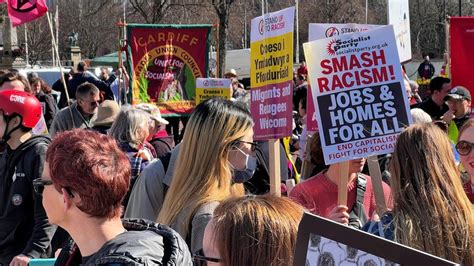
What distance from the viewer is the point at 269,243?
2.50 m

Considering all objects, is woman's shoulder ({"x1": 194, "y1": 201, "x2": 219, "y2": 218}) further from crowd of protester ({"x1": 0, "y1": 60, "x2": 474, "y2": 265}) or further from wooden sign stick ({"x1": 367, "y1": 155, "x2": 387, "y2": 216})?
wooden sign stick ({"x1": 367, "y1": 155, "x2": 387, "y2": 216})

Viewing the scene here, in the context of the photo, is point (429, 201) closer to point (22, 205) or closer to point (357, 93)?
point (357, 93)

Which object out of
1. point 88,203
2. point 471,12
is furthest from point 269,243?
point 471,12

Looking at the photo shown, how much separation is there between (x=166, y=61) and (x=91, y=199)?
876cm

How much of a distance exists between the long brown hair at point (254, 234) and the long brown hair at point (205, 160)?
3.66 ft

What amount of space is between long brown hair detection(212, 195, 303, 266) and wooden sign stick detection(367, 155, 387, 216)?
161 cm

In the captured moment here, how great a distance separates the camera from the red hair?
2.77 m

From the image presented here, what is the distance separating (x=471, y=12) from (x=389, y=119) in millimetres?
59487

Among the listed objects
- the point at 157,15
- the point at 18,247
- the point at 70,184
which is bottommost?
the point at 18,247

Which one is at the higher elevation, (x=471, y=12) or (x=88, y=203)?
(x=471, y=12)

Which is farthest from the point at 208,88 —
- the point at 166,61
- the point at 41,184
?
the point at 41,184

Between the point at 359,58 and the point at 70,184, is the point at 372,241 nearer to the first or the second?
the point at 70,184

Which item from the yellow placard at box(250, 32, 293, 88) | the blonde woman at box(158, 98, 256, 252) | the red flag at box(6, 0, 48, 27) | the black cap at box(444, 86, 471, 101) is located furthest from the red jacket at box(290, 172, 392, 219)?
the red flag at box(6, 0, 48, 27)

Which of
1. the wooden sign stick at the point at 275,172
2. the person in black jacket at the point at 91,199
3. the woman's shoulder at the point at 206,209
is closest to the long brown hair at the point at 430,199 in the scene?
the person in black jacket at the point at 91,199
